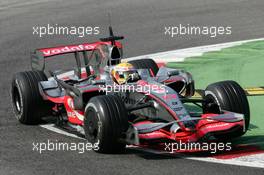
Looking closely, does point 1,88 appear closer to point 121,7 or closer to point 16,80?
point 16,80

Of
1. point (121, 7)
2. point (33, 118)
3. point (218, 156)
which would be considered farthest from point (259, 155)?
point (121, 7)

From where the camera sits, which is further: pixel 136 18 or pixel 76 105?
pixel 136 18

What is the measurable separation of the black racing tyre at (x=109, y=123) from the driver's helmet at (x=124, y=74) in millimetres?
1013

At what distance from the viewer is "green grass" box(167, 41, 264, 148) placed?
50.2 feet

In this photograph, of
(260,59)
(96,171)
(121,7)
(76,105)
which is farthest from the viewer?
(121,7)

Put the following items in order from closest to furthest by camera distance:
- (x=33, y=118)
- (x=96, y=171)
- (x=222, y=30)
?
(x=96, y=171), (x=33, y=118), (x=222, y=30)

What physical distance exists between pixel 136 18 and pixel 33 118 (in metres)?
10.1

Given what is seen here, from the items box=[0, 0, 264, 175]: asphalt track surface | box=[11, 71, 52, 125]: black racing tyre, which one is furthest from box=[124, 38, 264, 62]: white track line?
box=[11, 71, 52, 125]: black racing tyre

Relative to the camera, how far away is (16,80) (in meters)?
13.4

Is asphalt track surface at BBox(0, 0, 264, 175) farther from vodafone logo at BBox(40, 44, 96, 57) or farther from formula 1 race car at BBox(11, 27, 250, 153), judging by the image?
vodafone logo at BBox(40, 44, 96, 57)
